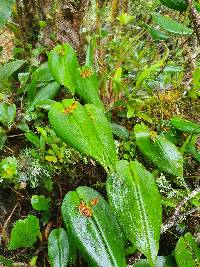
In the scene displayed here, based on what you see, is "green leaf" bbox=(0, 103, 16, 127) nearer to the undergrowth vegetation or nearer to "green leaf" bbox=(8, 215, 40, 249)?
the undergrowth vegetation

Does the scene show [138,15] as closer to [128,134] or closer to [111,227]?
[128,134]

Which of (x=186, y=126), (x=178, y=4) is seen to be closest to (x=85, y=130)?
(x=186, y=126)

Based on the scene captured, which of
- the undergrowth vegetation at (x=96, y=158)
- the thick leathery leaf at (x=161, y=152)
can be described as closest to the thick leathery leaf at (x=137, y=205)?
the undergrowth vegetation at (x=96, y=158)

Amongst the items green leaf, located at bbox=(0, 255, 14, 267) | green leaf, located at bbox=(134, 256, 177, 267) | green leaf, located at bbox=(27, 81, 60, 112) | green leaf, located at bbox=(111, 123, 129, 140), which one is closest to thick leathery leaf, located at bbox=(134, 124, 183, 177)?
green leaf, located at bbox=(111, 123, 129, 140)

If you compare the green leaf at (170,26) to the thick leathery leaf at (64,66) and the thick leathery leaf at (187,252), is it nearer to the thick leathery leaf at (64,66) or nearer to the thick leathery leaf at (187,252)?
the thick leathery leaf at (64,66)

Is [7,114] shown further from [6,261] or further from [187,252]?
[187,252]
